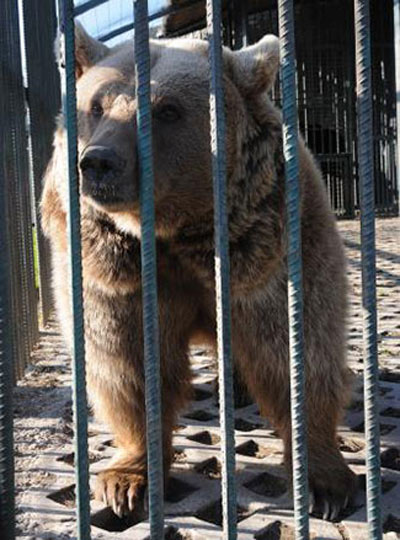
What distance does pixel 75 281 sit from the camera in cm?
165

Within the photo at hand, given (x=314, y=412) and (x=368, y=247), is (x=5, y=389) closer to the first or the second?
(x=368, y=247)

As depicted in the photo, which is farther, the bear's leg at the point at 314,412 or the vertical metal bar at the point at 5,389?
the bear's leg at the point at 314,412

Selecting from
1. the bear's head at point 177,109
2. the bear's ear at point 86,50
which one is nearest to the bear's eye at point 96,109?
the bear's head at point 177,109

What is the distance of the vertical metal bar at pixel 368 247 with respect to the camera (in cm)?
160

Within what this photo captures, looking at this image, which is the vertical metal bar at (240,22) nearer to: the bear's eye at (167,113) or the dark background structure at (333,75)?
the dark background structure at (333,75)

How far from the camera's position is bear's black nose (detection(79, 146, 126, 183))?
2014 millimetres

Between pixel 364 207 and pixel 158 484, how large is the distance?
779mm

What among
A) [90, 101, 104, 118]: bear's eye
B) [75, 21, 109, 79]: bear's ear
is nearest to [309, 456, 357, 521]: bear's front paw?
[90, 101, 104, 118]: bear's eye

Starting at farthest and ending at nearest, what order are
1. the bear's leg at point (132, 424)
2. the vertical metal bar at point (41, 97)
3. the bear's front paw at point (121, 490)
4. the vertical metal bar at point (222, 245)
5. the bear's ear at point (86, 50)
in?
the vertical metal bar at point (41, 97)
the bear's ear at point (86, 50)
the bear's leg at point (132, 424)
the bear's front paw at point (121, 490)
the vertical metal bar at point (222, 245)

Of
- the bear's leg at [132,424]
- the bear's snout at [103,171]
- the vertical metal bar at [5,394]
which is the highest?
the bear's snout at [103,171]

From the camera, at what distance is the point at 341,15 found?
488 inches

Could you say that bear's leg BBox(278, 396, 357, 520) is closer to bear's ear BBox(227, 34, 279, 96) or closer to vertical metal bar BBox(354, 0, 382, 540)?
vertical metal bar BBox(354, 0, 382, 540)

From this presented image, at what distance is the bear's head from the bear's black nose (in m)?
0.16

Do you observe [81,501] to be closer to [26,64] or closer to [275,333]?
[275,333]
